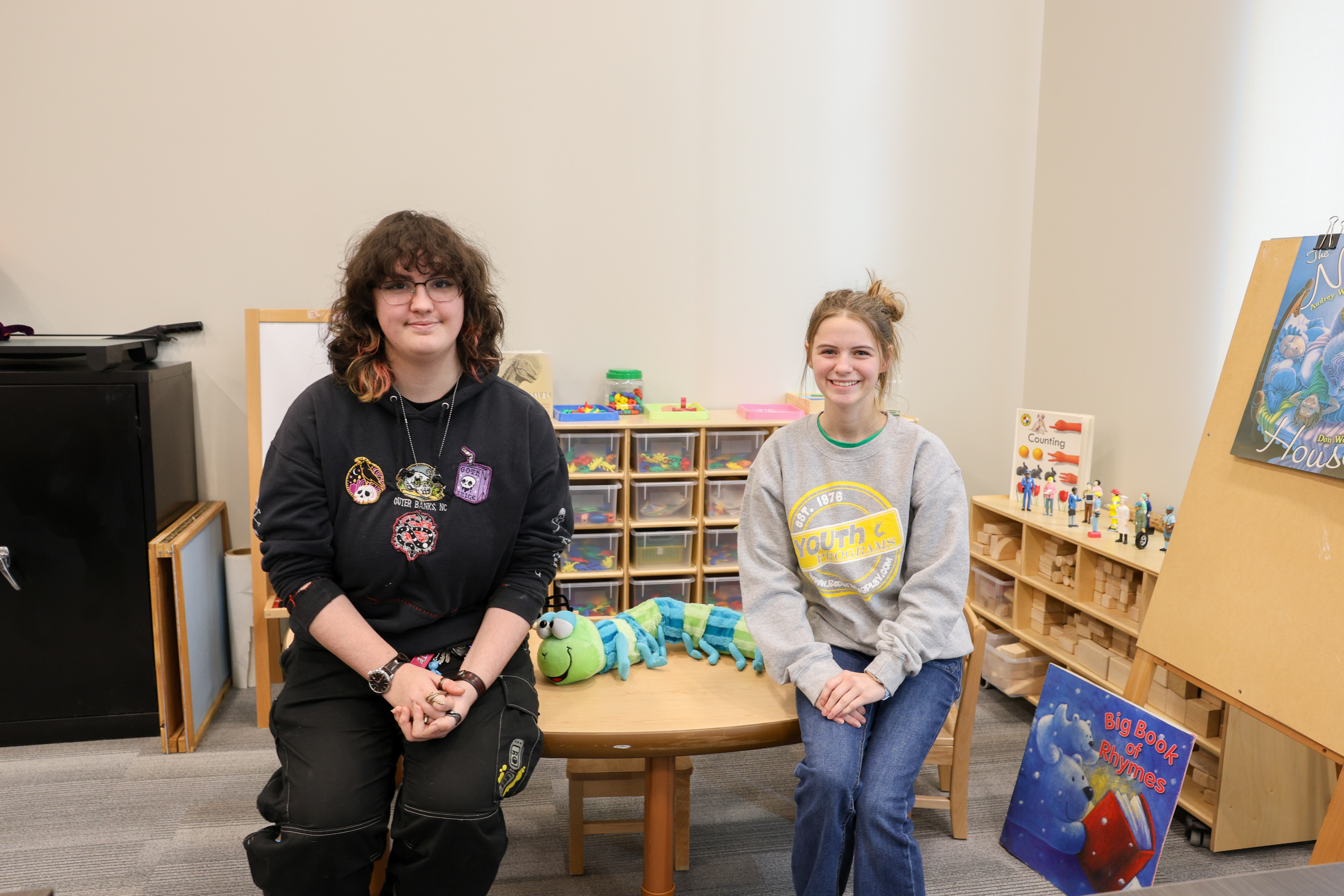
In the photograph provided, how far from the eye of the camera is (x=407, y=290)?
4.87ft

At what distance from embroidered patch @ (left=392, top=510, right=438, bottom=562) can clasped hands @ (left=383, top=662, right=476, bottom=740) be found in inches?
7.4

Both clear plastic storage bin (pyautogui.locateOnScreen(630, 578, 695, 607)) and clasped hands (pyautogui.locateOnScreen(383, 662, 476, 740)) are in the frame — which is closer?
clasped hands (pyautogui.locateOnScreen(383, 662, 476, 740))

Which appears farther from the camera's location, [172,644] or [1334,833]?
[172,644]

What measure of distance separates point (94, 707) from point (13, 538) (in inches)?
20.4

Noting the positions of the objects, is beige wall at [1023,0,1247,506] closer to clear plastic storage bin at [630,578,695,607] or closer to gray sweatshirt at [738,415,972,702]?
gray sweatshirt at [738,415,972,702]

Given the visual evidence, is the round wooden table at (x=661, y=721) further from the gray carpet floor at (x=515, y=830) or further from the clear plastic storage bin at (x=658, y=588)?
the clear plastic storage bin at (x=658, y=588)

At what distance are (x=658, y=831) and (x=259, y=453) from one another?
5.60ft

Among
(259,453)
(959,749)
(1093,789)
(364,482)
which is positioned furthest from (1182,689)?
(259,453)

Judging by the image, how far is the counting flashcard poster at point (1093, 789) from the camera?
1674mm

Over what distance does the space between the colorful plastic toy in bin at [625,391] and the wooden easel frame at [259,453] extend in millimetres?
933

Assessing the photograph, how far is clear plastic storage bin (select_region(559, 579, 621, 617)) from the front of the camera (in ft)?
9.52

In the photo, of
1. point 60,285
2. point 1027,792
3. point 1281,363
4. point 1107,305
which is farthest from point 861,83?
point 60,285

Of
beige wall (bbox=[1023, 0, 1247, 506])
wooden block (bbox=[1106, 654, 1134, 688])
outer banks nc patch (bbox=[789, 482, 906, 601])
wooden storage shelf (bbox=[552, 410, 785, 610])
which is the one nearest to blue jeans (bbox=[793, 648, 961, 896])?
outer banks nc patch (bbox=[789, 482, 906, 601])

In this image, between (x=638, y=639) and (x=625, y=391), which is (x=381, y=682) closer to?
(x=638, y=639)
